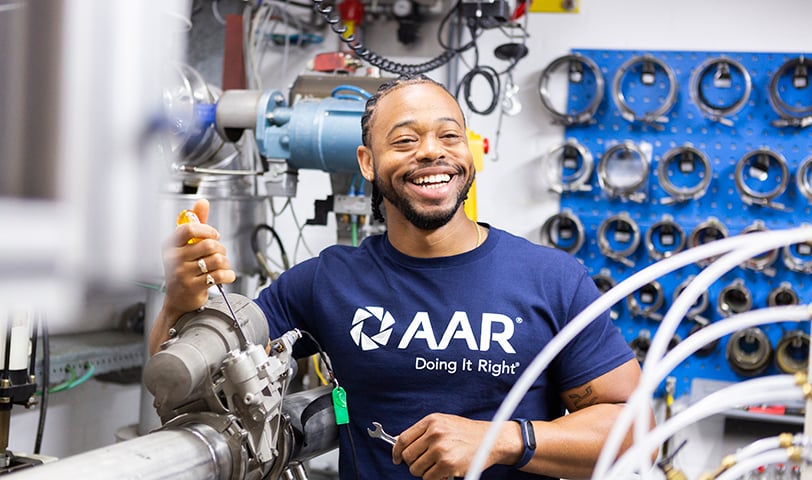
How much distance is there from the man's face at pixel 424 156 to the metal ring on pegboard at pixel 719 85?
88.2 inches

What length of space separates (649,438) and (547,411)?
1012mm

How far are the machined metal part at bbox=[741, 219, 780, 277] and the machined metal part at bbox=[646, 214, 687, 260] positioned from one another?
27 centimetres

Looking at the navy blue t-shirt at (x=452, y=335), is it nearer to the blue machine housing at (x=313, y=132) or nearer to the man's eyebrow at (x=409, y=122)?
the man's eyebrow at (x=409, y=122)

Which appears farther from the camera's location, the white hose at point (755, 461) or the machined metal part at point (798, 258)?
the machined metal part at point (798, 258)

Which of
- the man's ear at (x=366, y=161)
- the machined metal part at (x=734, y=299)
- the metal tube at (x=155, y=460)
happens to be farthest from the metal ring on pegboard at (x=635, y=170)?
the metal tube at (x=155, y=460)

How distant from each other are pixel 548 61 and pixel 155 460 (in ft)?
10.9

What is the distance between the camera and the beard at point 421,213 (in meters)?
1.79

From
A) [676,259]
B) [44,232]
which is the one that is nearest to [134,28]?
[44,232]

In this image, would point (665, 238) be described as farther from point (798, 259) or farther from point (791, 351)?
point (791, 351)

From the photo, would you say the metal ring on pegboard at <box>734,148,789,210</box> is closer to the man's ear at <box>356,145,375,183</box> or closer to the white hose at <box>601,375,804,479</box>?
the man's ear at <box>356,145,375,183</box>

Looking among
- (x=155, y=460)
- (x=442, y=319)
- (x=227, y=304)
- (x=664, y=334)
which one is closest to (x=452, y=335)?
(x=442, y=319)

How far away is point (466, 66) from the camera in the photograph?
13.0 feet

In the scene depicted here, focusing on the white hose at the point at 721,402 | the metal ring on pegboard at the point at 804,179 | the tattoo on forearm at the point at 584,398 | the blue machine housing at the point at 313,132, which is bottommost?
the tattoo on forearm at the point at 584,398

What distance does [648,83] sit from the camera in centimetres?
388
